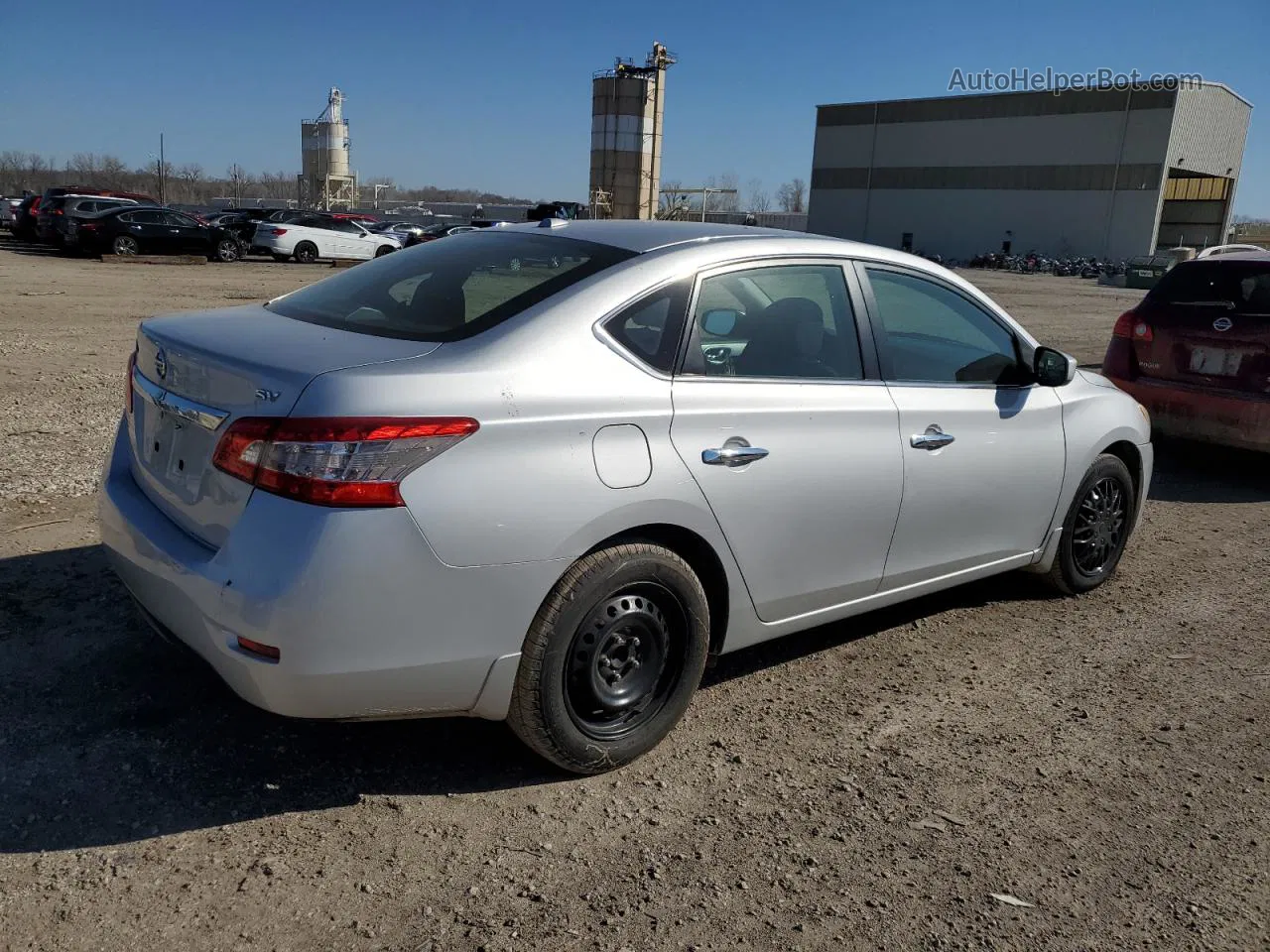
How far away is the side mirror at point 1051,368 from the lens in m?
4.51

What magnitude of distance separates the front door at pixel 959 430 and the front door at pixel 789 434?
5.8 inches

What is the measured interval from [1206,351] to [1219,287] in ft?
1.59

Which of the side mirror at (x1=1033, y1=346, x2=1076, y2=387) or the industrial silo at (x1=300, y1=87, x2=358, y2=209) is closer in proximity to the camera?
the side mirror at (x1=1033, y1=346, x2=1076, y2=387)

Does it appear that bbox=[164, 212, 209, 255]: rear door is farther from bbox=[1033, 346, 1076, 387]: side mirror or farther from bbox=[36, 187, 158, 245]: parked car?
bbox=[1033, 346, 1076, 387]: side mirror

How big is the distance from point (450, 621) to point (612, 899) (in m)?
0.85

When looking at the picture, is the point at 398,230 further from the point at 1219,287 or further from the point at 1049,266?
the point at 1219,287

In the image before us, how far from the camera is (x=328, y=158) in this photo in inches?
3533

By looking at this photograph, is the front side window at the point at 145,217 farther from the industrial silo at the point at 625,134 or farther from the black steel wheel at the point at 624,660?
the industrial silo at the point at 625,134

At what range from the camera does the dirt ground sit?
2.62m

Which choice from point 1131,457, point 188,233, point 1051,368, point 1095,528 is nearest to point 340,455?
point 1051,368

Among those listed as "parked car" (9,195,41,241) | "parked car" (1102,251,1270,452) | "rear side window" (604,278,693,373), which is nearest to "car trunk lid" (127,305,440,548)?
"rear side window" (604,278,693,373)

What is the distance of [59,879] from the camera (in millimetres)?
2643

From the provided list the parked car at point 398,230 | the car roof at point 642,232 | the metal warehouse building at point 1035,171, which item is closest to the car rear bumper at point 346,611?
the car roof at point 642,232

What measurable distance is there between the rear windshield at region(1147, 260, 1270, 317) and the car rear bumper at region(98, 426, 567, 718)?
21.1 feet
